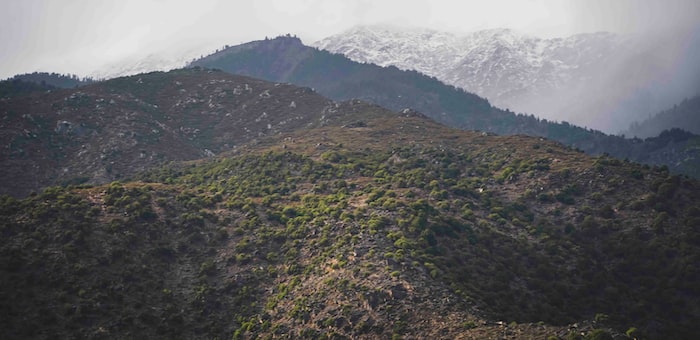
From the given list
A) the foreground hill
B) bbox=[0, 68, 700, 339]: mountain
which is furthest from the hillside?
the foreground hill

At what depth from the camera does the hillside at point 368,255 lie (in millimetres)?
60875

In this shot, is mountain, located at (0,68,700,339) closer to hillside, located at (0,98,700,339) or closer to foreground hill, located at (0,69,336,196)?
hillside, located at (0,98,700,339)

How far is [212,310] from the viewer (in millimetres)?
68875

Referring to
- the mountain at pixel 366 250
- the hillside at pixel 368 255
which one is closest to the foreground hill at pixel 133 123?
the mountain at pixel 366 250

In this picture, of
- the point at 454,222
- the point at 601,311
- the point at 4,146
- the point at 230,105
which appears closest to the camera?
the point at 601,311

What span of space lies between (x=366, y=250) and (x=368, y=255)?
1.56 m

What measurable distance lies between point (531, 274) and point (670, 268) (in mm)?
17276

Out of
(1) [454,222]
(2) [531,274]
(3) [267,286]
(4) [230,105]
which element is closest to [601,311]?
(2) [531,274]

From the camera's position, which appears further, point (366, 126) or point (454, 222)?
point (366, 126)

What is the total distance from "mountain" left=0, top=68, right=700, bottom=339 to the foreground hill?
2831cm

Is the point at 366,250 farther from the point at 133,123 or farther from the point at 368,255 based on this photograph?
the point at 133,123

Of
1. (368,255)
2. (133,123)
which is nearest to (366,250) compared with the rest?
(368,255)

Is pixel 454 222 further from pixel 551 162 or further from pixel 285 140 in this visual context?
pixel 285 140

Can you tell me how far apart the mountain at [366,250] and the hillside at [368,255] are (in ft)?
0.76
